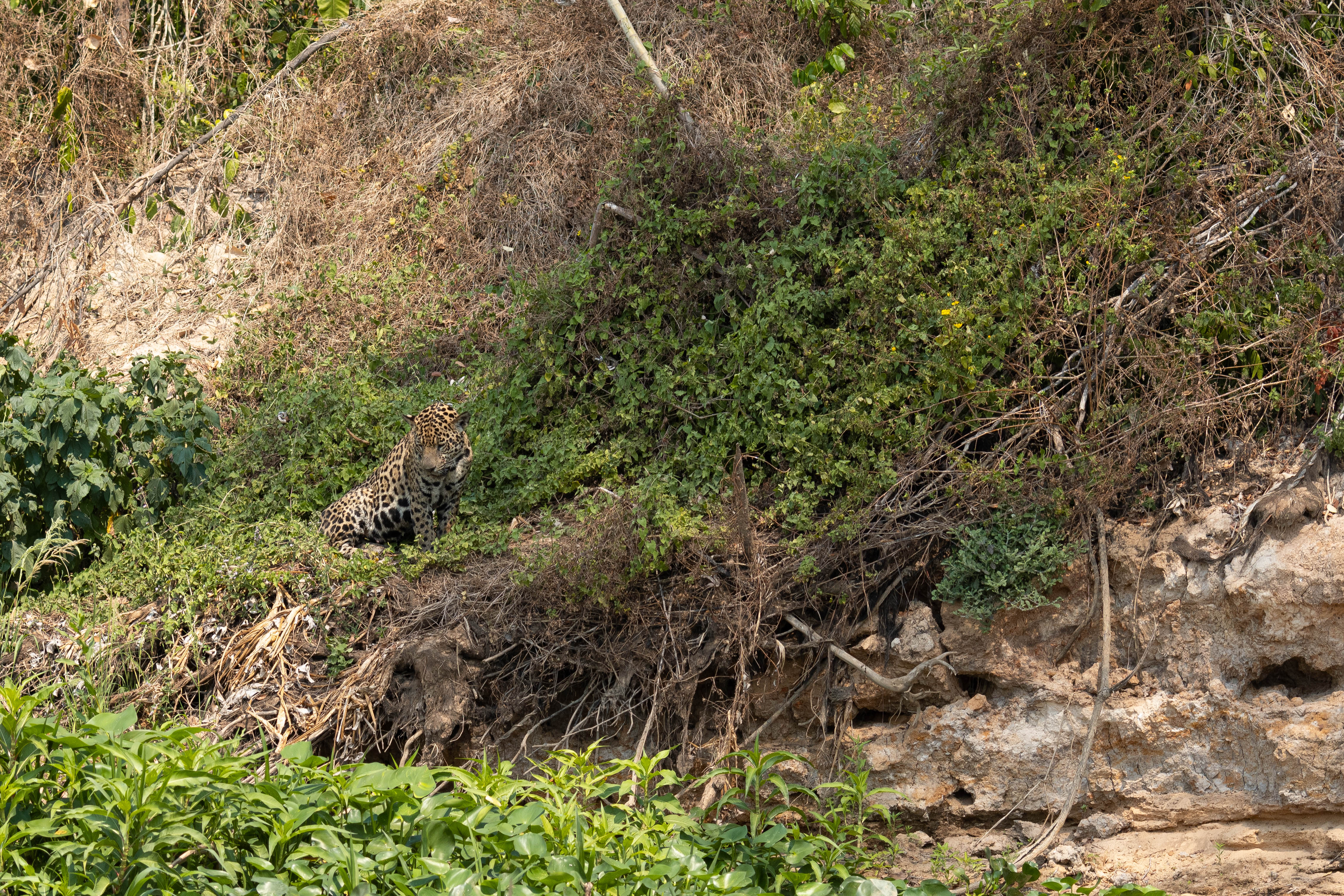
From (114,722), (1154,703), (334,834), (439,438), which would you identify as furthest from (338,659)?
(1154,703)

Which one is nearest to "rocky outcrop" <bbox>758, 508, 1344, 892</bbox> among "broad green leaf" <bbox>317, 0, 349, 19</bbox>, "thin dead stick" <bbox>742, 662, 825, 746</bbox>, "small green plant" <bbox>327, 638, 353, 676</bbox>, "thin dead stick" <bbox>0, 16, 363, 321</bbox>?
"thin dead stick" <bbox>742, 662, 825, 746</bbox>

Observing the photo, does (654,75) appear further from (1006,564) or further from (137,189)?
(137,189)

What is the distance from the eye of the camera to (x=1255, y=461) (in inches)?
223

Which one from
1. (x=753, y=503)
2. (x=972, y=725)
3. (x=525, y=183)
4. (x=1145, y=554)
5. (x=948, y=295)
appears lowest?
(x=972, y=725)

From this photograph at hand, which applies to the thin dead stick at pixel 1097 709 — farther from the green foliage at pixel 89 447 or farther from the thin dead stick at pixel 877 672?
the green foliage at pixel 89 447

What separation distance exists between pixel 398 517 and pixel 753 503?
8.47 feet

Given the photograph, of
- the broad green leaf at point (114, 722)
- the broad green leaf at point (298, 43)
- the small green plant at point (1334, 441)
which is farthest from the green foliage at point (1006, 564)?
the broad green leaf at point (298, 43)

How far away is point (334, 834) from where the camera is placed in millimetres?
3477

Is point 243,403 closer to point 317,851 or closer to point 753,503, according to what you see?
point 753,503

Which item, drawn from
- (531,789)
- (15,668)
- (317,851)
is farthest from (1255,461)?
(15,668)

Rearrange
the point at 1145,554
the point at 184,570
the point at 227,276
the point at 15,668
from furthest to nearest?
the point at 227,276 < the point at 184,570 < the point at 15,668 < the point at 1145,554

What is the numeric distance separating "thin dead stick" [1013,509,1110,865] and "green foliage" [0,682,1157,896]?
54.8 inches

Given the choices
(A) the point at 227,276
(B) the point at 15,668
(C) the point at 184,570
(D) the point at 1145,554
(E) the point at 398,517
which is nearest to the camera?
(D) the point at 1145,554

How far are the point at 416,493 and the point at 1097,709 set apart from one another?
4.39 meters
